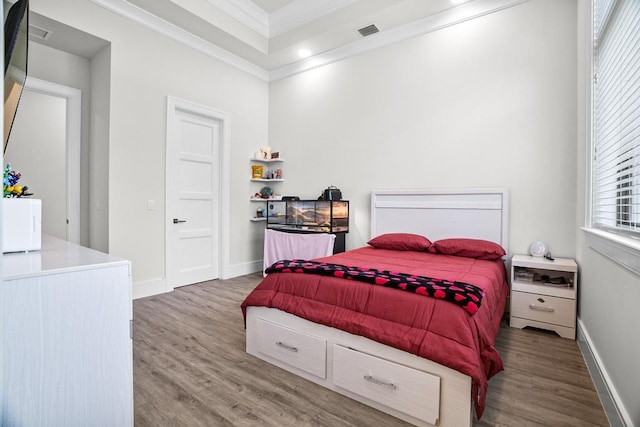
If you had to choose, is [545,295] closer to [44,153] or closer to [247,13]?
[247,13]

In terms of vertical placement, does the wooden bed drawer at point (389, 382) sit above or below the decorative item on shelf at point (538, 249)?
below

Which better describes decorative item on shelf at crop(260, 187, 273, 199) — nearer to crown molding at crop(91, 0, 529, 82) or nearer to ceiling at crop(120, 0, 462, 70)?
crown molding at crop(91, 0, 529, 82)

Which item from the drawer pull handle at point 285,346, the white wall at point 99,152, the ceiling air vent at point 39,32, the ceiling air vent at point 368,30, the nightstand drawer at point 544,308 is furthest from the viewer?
the ceiling air vent at point 368,30

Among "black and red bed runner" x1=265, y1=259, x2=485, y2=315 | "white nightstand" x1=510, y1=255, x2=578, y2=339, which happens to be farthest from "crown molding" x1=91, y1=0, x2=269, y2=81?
"white nightstand" x1=510, y1=255, x2=578, y2=339

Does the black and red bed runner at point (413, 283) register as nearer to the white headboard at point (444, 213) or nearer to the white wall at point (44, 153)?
the white headboard at point (444, 213)

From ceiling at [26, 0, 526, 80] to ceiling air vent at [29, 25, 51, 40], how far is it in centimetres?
4

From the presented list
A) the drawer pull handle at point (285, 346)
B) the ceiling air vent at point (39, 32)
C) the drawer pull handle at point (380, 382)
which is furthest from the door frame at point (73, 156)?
the drawer pull handle at point (380, 382)

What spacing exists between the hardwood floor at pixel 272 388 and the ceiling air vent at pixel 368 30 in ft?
11.6

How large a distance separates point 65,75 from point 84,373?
3782mm

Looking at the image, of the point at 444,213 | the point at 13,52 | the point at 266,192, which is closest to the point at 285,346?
the point at 13,52

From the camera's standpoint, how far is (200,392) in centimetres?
183

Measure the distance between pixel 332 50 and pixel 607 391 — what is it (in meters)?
4.39

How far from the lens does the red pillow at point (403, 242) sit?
324cm

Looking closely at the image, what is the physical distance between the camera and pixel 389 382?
162cm
